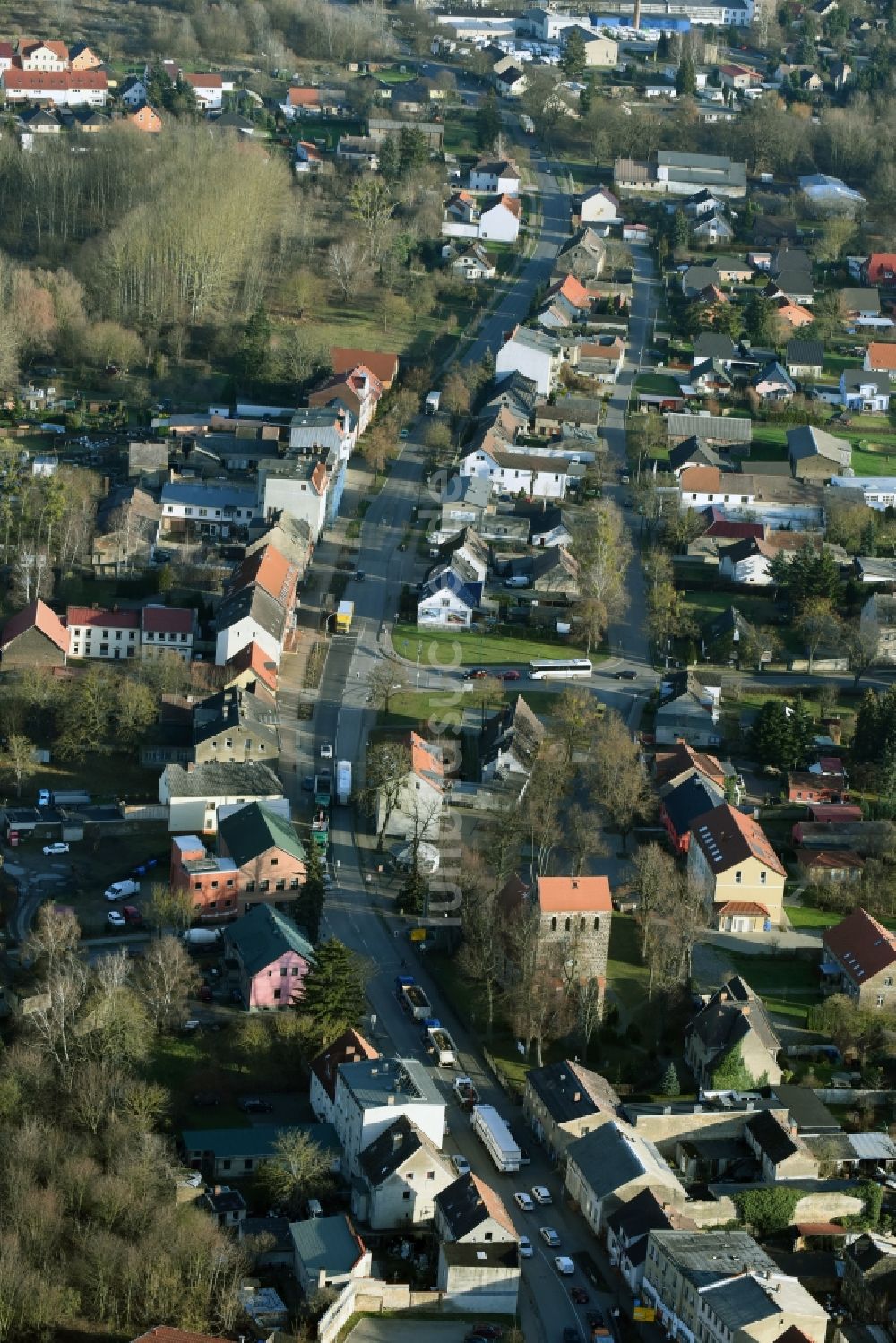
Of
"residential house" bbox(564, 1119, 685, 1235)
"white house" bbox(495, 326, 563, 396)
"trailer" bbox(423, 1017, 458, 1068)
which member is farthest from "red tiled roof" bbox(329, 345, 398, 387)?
"residential house" bbox(564, 1119, 685, 1235)

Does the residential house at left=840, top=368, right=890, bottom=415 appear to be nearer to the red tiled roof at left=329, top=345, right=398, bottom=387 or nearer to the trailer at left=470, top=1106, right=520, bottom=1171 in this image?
the red tiled roof at left=329, top=345, right=398, bottom=387

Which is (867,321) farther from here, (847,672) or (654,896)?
(654,896)

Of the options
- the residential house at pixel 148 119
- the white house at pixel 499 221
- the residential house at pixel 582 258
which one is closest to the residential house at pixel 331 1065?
the residential house at pixel 582 258

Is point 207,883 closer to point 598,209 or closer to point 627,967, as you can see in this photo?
point 627,967

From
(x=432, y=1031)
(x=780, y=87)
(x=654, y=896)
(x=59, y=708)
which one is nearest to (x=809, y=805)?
(x=654, y=896)

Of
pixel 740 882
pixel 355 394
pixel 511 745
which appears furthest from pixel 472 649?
pixel 355 394
